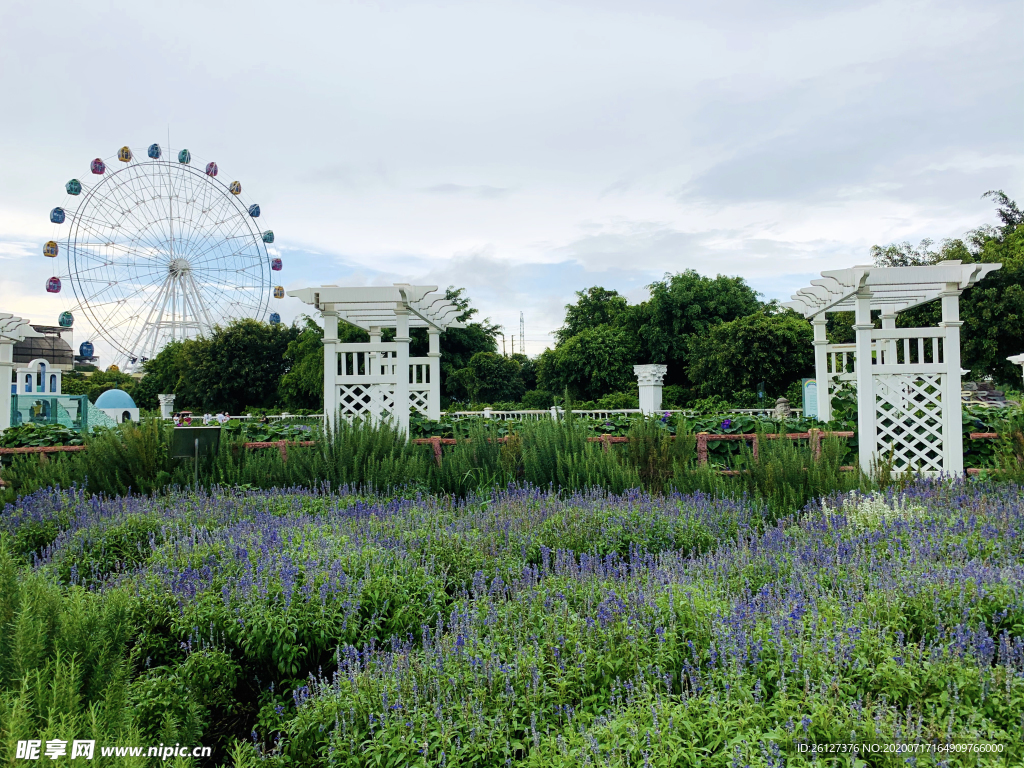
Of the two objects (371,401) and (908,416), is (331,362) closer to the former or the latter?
(371,401)

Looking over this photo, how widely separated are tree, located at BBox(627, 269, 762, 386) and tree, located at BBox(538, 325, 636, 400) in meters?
0.97

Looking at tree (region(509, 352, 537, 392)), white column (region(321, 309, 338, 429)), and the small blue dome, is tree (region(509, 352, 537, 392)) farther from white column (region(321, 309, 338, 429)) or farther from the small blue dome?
white column (region(321, 309, 338, 429))

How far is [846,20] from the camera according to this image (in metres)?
6.67

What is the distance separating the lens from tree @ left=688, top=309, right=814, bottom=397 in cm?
1781

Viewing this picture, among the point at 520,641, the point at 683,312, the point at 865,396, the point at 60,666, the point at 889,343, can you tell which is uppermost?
the point at 683,312

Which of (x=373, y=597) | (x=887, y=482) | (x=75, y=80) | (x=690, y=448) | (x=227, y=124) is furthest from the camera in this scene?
(x=227, y=124)

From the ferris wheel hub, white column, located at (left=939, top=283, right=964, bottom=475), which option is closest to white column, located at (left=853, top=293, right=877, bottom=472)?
white column, located at (left=939, top=283, right=964, bottom=475)

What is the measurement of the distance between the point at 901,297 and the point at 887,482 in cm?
375

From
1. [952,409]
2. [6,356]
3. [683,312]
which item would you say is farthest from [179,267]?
[952,409]

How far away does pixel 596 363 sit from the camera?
22.6 meters

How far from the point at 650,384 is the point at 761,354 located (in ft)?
18.4

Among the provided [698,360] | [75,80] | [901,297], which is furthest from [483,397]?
[901,297]

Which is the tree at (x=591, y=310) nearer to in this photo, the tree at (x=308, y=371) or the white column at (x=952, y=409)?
the tree at (x=308, y=371)

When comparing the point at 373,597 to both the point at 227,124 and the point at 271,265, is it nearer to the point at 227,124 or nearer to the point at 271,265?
the point at 227,124
